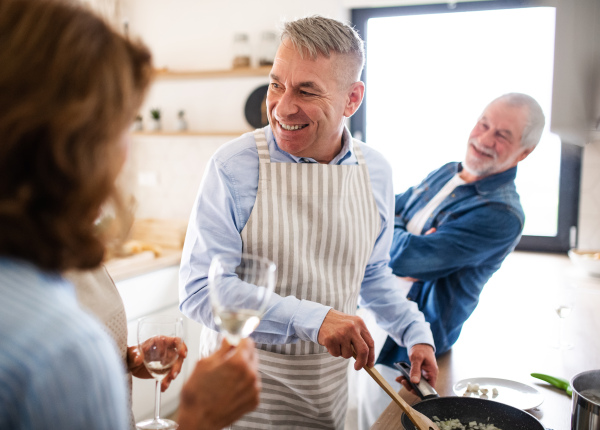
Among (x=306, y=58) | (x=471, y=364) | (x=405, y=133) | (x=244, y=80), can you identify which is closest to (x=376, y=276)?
(x=471, y=364)

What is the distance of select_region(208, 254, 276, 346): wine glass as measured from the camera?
0.76 metres

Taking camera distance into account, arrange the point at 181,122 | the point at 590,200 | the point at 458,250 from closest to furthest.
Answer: the point at 458,250
the point at 590,200
the point at 181,122

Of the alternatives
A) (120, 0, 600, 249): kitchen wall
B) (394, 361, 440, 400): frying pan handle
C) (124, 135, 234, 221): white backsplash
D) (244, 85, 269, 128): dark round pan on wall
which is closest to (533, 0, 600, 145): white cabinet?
(394, 361, 440, 400): frying pan handle

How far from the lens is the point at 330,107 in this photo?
1.41 m

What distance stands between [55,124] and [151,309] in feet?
7.80

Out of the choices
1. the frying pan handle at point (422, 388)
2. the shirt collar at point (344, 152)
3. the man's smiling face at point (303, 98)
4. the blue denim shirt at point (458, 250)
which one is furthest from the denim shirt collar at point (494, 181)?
the frying pan handle at point (422, 388)

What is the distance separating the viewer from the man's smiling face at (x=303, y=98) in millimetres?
1349

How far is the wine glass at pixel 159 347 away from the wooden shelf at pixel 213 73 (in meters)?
2.31

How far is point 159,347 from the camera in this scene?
3.65 feet

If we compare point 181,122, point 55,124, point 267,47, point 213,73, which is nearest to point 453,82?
point 267,47

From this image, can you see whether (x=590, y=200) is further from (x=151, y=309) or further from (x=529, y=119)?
(x=151, y=309)

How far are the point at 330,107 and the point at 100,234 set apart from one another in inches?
34.4

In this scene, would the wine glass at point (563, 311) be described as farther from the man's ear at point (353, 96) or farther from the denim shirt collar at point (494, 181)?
the man's ear at point (353, 96)

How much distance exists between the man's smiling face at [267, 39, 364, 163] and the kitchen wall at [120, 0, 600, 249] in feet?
6.25
